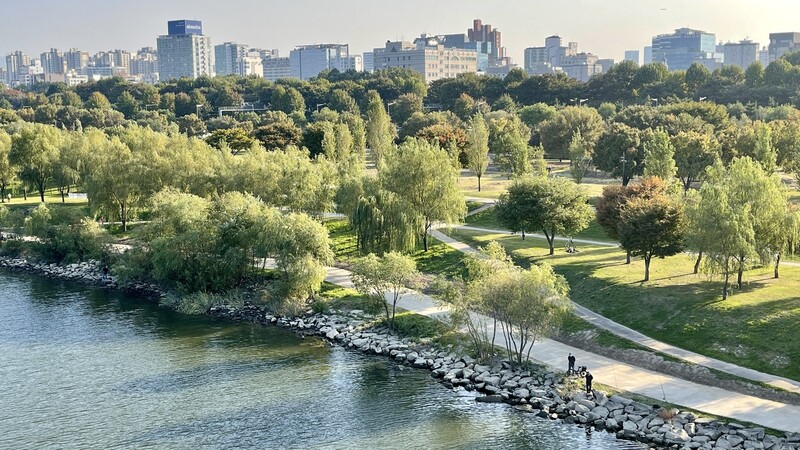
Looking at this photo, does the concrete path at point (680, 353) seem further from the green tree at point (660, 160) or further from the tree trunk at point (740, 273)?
the green tree at point (660, 160)

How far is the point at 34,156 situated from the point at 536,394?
66.7 meters

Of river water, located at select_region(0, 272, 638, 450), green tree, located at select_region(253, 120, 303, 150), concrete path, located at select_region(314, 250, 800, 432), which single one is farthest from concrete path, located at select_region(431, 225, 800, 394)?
green tree, located at select_region(253, 120, 303, 150)

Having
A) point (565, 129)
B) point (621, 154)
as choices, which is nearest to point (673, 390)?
point (621, 154)

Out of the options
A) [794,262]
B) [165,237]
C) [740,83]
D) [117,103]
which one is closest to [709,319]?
[794,262]

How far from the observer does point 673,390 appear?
106 ft

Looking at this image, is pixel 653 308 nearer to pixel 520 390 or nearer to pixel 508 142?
pixel 520 390

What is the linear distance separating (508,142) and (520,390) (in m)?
48.0

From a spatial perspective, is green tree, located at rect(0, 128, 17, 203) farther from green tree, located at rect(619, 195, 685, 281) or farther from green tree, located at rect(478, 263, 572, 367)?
green tree, located at rect(619, 195, 685, 281)

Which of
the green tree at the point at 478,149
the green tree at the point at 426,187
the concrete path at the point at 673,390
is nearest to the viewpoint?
the concrete path at the point at 673,390

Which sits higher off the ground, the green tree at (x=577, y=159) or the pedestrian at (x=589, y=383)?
the green tree at (x=577, y=159)

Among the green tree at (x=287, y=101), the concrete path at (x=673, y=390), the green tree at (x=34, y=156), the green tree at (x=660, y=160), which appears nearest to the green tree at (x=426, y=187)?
the concrete path at (x=673, y=390)

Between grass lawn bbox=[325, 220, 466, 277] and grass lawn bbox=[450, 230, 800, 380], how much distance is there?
4.77m

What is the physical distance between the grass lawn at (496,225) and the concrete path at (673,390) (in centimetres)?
1786

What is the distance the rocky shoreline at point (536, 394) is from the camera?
2881 centimetres
